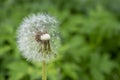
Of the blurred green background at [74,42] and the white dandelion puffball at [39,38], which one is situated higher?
the blurred green background at [74,42]

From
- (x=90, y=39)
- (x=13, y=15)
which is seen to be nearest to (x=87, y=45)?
(x=90, y=39)

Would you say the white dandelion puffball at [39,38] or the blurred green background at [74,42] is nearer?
the white dandelion puffball at [39,38]

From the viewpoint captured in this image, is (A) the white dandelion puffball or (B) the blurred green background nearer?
(A) the white dandelion puffball

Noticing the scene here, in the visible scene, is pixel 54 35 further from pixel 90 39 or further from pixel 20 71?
pixel 90 39

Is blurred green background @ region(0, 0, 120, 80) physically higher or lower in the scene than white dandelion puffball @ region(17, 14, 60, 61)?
higher
